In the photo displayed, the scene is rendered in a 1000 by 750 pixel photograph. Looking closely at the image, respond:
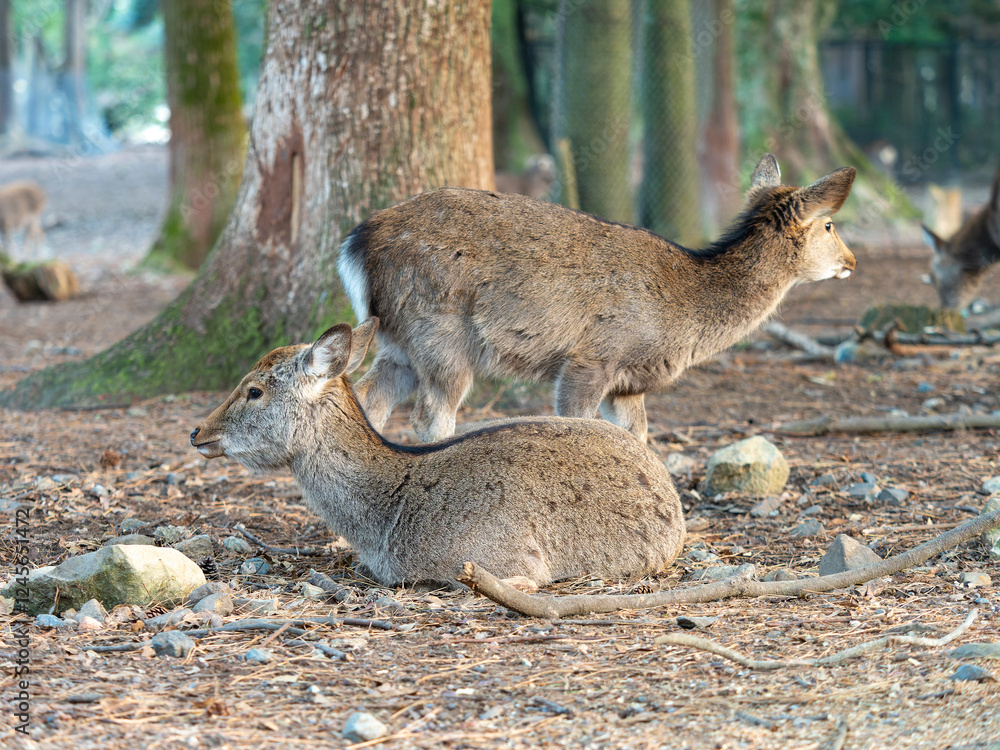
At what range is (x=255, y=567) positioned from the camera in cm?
474

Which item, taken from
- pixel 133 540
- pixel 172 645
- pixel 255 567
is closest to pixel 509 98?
pixel 133 540

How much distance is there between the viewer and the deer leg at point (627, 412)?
6.39 m

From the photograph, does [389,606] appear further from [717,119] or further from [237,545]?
[717,119]

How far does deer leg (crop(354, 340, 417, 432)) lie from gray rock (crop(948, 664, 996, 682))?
12.1 feet

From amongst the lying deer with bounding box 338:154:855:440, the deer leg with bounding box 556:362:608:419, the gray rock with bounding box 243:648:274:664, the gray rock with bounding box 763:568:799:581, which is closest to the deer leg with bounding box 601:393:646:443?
the lying deer with bounding box 338:154:855:440

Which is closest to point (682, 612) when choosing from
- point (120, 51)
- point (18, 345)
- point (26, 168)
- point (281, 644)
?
point (281, 644)

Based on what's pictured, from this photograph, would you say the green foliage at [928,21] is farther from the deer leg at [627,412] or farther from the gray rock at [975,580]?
the gray rock at [975,580]

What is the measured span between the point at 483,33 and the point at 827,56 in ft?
87.8

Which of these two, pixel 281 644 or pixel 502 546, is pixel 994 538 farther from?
pixel 281 644

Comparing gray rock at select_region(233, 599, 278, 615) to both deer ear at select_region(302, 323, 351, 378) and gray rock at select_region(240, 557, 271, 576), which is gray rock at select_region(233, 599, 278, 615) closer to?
gray rock at select_region(240, 557, 271, 576)

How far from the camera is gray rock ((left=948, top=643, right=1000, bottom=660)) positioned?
11.0ft

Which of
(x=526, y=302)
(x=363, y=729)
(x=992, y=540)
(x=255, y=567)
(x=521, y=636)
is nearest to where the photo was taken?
(x=363, y=729)

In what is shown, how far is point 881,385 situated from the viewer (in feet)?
28.6

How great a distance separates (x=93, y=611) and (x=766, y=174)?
15.9 ft
